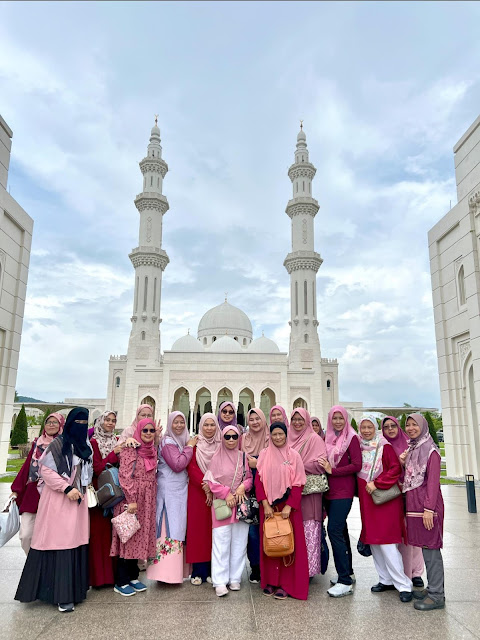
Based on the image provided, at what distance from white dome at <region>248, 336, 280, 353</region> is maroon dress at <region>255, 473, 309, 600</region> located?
2885cm

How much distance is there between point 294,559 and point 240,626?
1.98ft

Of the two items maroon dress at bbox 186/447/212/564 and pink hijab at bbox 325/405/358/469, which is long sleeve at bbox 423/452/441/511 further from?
maroon dress at bbox 186/447/212/564

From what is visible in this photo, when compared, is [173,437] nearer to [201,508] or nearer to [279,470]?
[201,508]

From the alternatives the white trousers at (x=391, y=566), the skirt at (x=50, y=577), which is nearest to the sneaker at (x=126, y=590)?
the skirt at (x=50, y=577)

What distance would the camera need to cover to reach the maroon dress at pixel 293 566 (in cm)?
319

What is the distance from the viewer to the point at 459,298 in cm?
1012

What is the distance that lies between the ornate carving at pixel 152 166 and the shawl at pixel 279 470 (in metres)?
28.3

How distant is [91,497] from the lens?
3.26 m

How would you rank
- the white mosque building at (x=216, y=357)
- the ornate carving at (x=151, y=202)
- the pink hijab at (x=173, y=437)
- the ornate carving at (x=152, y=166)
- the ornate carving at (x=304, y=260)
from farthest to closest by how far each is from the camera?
the ornate carving at (x=152, y=166) < the ornate carving at (x=151, y=202) < the ornate carving at (x=304, y=260) < the white mosque building at (x=216, y=357) < the pink hijab at (x=173, y=437)

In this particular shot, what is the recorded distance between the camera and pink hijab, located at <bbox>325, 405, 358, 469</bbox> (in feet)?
11.4

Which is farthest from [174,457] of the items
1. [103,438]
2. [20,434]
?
[20,434]

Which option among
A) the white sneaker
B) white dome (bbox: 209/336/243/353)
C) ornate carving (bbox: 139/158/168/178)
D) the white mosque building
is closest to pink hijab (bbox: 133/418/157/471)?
the white sneaker

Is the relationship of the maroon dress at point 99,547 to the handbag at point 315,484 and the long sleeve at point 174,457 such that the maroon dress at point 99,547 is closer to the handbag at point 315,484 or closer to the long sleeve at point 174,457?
the long sleeve at point 174,457

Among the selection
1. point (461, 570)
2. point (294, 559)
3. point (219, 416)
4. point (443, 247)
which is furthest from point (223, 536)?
point (443, 247)
